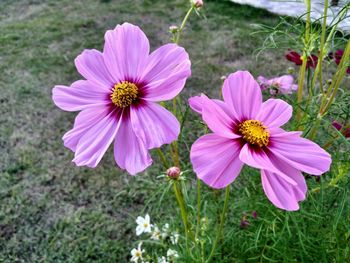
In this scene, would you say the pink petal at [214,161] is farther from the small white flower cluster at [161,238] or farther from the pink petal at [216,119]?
the small white flower cluster at [161,238]

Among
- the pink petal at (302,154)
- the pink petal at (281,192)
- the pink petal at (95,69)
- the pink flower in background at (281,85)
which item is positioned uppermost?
the pink petal at (95,69)

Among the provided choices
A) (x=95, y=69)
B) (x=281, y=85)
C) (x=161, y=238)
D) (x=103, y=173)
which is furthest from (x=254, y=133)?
(x=103, y=173)

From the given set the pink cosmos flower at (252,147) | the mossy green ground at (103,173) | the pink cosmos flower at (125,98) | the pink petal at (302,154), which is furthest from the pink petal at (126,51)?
the mossy green ground at (103,173)

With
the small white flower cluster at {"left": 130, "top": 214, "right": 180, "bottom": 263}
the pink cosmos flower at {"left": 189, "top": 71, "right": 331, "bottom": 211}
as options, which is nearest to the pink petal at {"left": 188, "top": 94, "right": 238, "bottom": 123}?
the pink cosmos flower at {"left": 189, "top": 71, "right": 331, "bottom": 211}

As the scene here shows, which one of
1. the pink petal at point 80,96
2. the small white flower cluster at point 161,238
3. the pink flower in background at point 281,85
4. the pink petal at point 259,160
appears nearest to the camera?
the pink petal at point 259,160

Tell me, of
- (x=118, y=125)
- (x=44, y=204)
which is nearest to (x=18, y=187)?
(x=44, y=204)

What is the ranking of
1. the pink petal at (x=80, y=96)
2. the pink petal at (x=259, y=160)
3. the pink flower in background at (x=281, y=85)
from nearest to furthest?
the pink petal at (x=259, y=160) → the pink petal at (x=80, y=96) → the pink flower in background at (x=281, y=85)

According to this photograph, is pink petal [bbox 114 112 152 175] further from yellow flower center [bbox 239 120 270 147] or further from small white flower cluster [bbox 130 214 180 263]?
small white flower cluster [bbox 130 214 180 263]
